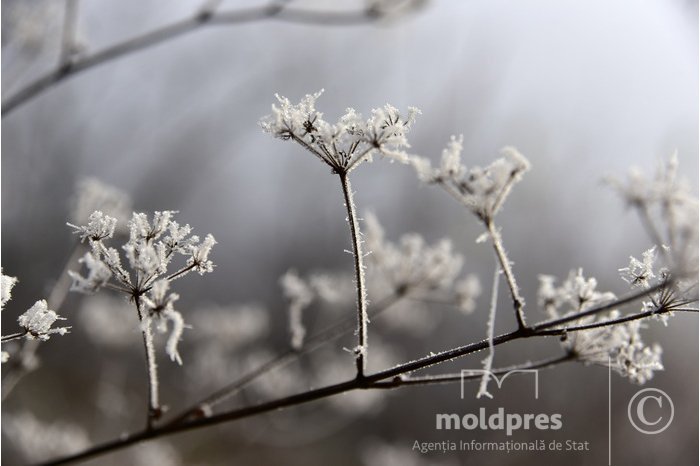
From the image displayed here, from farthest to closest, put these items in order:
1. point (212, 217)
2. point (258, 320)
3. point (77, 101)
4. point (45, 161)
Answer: point (212, 217) < point (77, 101) < point (45, 161) < point (258, 320)

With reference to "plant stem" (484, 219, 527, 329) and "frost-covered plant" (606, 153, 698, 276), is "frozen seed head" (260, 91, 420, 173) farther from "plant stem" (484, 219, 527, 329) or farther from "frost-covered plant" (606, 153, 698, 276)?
"frost-covered plant" (606, 153, 698, 276)

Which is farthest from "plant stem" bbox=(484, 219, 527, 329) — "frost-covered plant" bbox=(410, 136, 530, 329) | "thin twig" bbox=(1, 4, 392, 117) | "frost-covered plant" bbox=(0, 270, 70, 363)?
"thin twig" bbox=(1, 4, 392, 117)

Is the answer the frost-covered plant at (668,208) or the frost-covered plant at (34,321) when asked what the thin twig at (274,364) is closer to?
the frost-covered plant at (34,321)

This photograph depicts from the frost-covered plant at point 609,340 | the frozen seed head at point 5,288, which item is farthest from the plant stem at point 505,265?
the frozen seed head at point 5,288

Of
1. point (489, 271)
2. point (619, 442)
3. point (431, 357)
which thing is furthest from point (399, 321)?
point (489, 271)

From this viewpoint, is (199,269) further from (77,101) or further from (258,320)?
(77,101)

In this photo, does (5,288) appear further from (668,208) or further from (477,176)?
(668,208)
